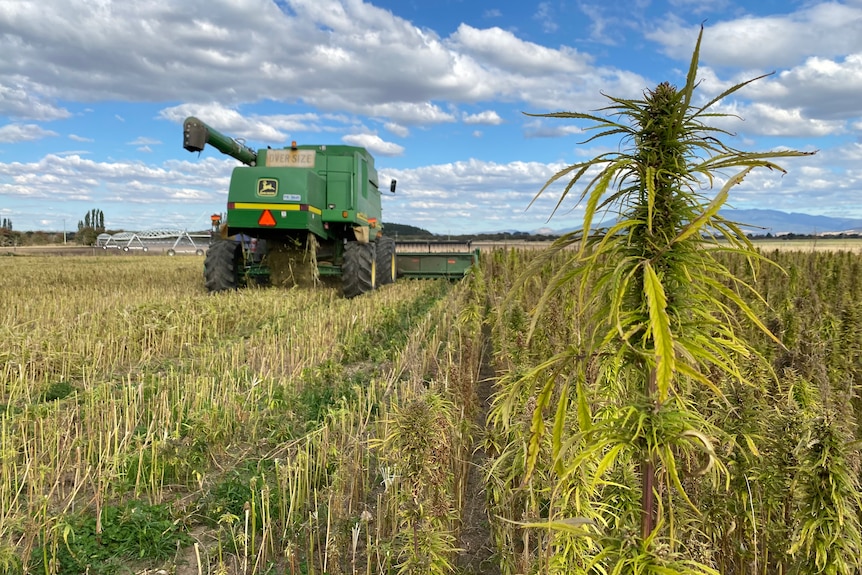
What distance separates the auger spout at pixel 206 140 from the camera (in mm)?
10695

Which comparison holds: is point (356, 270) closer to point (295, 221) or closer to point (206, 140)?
point (295, 221)

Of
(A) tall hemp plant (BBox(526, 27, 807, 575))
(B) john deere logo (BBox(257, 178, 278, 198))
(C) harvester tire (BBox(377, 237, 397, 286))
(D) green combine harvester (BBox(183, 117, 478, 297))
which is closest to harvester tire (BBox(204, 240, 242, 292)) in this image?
(D) green combine harvester (BBox(183, 117, 478, 297))

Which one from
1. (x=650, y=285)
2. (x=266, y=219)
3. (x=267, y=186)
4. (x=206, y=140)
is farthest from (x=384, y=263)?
(x=650, y=285)

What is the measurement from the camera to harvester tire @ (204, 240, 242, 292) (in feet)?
35.8

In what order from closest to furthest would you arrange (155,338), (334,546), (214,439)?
1. (334,546)
2. (214,439)
3. (155,338)

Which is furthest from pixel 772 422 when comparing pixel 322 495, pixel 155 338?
pixel 155 338

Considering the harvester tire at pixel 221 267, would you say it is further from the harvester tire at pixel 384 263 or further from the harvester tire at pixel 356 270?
the harvester tire at pixel 384 263

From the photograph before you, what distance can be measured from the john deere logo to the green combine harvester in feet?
0.06

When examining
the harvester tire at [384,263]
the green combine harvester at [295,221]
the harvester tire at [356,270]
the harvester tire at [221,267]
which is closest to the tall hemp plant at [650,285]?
the green combine harvester at [295,221]

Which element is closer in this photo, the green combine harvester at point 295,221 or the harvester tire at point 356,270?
the green combine harvester at point 295,221

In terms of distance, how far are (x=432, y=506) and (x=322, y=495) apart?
1.26 metres

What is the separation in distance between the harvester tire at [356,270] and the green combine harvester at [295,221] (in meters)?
0.02

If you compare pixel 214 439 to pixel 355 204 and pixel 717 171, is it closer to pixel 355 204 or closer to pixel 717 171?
pixel 717 171

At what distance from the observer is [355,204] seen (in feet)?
39.4
